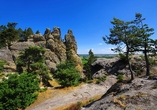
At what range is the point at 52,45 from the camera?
206 ft

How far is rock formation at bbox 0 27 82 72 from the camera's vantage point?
184 ft

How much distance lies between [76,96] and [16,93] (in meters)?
10.9

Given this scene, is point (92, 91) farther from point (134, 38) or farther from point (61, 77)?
point (134, 38)

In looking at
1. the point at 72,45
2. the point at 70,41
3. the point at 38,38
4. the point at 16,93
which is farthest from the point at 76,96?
the point at 70,41

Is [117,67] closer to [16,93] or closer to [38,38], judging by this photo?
[16,93]

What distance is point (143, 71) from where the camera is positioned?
35.2 m

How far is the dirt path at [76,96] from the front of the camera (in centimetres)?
2183

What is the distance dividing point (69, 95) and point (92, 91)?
467 cm

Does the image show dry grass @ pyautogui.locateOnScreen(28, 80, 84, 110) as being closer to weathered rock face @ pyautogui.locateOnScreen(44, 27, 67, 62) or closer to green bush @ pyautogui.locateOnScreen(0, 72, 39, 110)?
green bush @ pyautogui.locateOnScreen(0, 72, 39, 110)

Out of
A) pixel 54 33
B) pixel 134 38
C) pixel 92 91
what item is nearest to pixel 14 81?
pixel 92 91

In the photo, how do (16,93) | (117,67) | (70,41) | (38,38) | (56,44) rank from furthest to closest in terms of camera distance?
(70,41), (56,44), (38,38), (117,67), (16,93)

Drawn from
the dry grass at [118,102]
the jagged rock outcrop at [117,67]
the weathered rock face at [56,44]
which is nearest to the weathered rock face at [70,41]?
the weathered rock face at [56,44]

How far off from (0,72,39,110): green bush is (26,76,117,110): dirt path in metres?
4.12

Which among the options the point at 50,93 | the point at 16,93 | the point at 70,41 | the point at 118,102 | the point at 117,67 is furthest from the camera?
the point at 70,41
